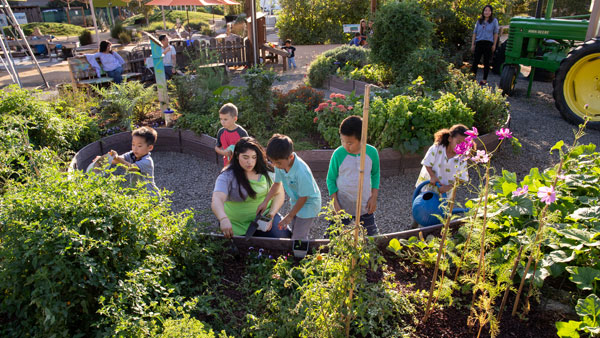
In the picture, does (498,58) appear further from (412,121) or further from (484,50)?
(412,121)

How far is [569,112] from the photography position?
285 inches

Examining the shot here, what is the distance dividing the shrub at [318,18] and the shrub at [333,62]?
8403mm

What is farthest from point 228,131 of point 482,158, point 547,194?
point 547,194

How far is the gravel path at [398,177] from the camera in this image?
4797mm

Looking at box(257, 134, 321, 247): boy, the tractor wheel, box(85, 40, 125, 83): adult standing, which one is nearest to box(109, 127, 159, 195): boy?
box(257, 134, 321, 247): boy

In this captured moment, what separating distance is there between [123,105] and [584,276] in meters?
6.81

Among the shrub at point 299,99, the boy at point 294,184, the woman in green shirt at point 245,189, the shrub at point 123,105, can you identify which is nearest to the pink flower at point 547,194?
the boy at point 294,184

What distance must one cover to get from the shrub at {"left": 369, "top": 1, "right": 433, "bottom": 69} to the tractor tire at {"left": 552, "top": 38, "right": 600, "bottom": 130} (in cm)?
277

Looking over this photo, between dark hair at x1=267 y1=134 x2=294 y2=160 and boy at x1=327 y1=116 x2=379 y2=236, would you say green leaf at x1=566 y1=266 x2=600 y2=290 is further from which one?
dark hair at x1=267 y1=134 x2=294 y2=160

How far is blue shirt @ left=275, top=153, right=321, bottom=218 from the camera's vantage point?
10.9ft

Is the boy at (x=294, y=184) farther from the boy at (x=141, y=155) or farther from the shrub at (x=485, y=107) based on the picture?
the shrub at (x=485, y=107)

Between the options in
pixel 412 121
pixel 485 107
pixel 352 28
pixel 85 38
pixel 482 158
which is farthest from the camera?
pixel 85 38

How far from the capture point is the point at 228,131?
4734mm

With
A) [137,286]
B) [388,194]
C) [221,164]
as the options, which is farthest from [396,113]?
[137,286]
